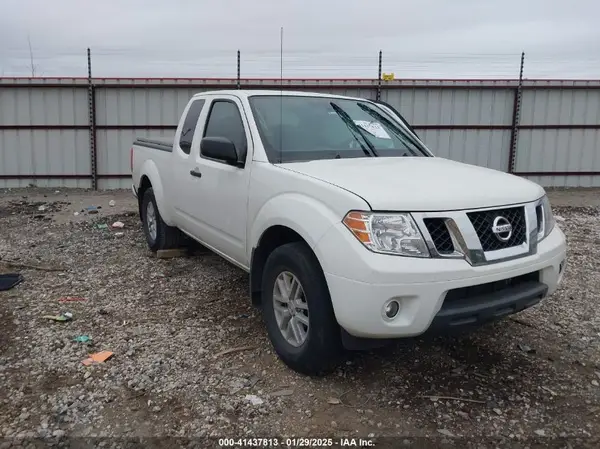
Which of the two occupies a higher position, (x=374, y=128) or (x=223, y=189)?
(x=374, y=128)

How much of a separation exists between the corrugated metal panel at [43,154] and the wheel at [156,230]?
7097 mm

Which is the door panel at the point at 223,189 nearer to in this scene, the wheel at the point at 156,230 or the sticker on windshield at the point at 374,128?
the sticker on windshield at the point at 374,128

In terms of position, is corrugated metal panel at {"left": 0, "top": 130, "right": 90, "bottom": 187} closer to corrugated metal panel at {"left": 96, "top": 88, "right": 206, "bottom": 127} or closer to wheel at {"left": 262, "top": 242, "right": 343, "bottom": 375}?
corrugated metal panel at {"left": 96, "top": 88, "right": 206, "bottom": 127}

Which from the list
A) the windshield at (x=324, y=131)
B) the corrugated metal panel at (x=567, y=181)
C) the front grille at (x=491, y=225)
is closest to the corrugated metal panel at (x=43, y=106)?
the windshield at (x=324, y=131)

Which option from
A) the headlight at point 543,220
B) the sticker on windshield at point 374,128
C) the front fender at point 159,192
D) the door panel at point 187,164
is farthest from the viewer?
the front fender at point 159,192

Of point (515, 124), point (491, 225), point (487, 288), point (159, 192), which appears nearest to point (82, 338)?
point (159, 192)

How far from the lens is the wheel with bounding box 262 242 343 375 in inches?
128

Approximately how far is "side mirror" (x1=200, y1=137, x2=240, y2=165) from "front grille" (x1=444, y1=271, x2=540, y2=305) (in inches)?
74.1

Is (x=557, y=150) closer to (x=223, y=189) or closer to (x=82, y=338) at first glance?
(x=223, y=189)

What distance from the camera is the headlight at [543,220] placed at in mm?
3578

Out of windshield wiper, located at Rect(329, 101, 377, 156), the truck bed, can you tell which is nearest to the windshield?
windshield wiper, located at Rect(329, 101, 377, 156)

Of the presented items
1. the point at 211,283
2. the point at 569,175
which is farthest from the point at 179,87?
the point at 569,175

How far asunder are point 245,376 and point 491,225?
1.77m

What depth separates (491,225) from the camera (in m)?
3.18
